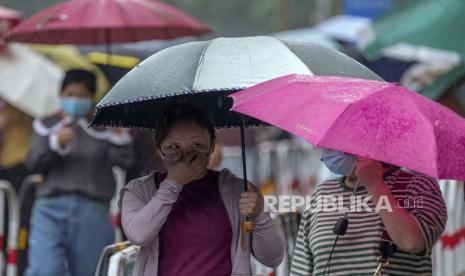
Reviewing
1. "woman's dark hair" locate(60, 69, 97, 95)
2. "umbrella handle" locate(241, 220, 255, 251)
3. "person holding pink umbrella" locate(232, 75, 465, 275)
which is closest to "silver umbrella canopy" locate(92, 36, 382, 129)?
"person holding pink umbrella" locate(232, 75, 465, 275)

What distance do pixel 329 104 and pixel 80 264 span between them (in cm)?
449

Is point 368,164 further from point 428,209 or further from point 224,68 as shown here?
point 224,68

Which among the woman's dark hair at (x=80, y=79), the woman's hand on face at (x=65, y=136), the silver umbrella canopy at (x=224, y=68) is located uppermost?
the woman's dark hair at (x=80, y=79)

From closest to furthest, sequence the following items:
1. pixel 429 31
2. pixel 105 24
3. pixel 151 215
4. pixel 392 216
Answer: pixel 392 216
pixel 151 215
pixel 105 24
pixel 429 31

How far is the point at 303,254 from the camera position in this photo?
5395 millimetres

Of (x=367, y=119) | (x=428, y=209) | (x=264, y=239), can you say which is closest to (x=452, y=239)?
(x=264, y=239)

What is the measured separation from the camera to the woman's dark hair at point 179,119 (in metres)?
5.39

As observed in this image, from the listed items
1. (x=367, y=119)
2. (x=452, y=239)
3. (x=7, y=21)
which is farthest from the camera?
(x=7, y=21)

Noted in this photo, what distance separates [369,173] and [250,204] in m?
0.65

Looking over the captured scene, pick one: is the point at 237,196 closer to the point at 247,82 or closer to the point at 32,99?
the point at 247,82

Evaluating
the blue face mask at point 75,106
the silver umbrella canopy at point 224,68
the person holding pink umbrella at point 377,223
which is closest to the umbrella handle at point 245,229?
the silver umbrella canopy at point 224,68

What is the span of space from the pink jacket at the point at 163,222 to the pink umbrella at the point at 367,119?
65 centimetres

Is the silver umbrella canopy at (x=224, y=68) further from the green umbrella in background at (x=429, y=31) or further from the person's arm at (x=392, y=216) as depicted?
the green umbrella in background at (x=429, y=31)

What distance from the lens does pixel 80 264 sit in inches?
342
